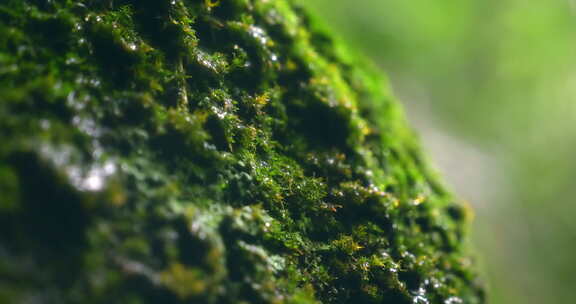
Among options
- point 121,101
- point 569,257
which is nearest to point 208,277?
point 121,101

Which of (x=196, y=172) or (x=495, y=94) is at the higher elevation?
(x=495, y=94)

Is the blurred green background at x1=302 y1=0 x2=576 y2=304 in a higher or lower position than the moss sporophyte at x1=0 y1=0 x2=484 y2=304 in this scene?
higher

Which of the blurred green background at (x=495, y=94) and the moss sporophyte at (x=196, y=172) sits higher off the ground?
the blurred green background at (x=495, y=94)

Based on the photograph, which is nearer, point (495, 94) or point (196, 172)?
point (196, 172)

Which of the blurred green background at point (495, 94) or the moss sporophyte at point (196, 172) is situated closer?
the moss sporophyte at point (196, 172)

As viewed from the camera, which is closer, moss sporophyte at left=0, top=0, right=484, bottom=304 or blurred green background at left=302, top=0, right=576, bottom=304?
moss sporophyte at left=0, top=0, right=484, bottom=304
